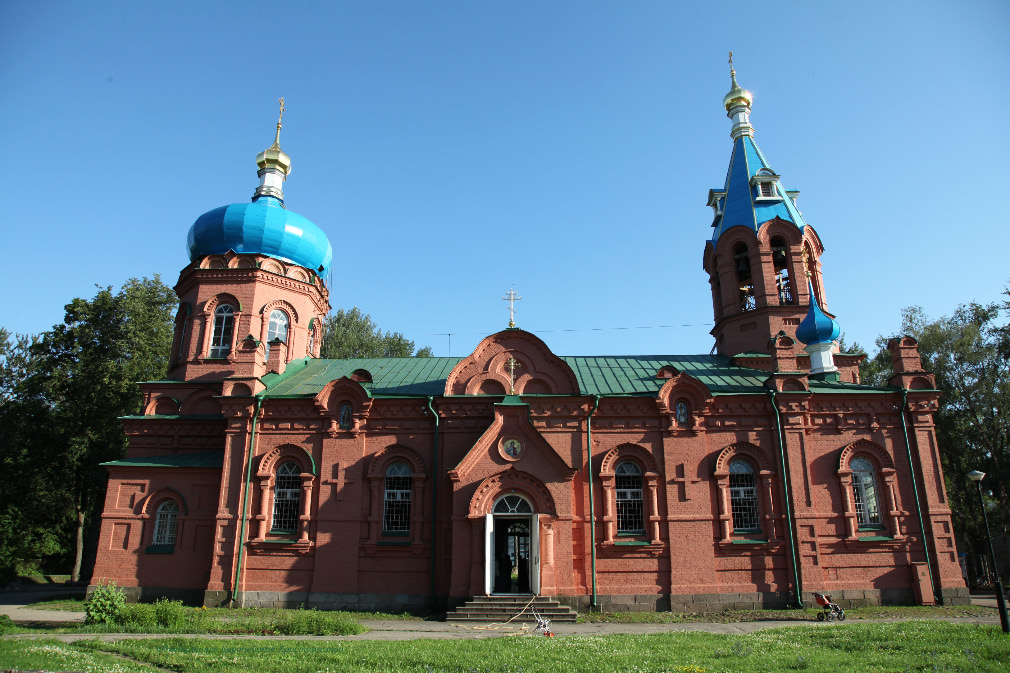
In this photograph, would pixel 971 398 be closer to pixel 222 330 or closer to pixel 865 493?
pixel 865 493

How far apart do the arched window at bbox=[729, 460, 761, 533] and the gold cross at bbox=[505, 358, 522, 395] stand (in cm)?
645

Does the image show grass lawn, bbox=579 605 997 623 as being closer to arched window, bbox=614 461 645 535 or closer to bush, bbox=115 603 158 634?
arched window, bbox=614 461 645 535

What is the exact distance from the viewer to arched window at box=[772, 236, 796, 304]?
22.0 meters

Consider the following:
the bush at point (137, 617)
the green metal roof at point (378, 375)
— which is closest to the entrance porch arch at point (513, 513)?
the green metal roof at point (378, 375)

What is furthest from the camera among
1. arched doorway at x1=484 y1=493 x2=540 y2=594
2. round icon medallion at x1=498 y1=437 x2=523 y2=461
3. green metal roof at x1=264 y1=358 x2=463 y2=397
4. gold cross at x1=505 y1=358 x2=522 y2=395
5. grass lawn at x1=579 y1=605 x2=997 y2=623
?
green metal roof at x1=264 y1=358 x2=463 y2=397

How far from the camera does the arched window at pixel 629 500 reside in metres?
17.4

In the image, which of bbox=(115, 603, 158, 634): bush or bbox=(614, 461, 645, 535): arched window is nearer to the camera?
bbox=(115, 603, 158, 634): bush

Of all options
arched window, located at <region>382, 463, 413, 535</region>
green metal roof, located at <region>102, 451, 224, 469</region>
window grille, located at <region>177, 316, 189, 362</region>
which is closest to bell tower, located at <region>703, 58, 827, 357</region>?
arched window, located at <region>382, 463, 413, 535</region>

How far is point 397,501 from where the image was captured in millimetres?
17812

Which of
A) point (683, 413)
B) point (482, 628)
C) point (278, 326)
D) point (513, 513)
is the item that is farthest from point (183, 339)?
point (683, 413)

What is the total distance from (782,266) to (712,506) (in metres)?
9.84

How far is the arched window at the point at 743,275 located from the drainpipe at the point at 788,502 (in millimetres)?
5670

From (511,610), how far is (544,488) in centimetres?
304

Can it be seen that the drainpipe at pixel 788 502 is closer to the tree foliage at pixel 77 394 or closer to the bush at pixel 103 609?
the bush at pixel 103 609
